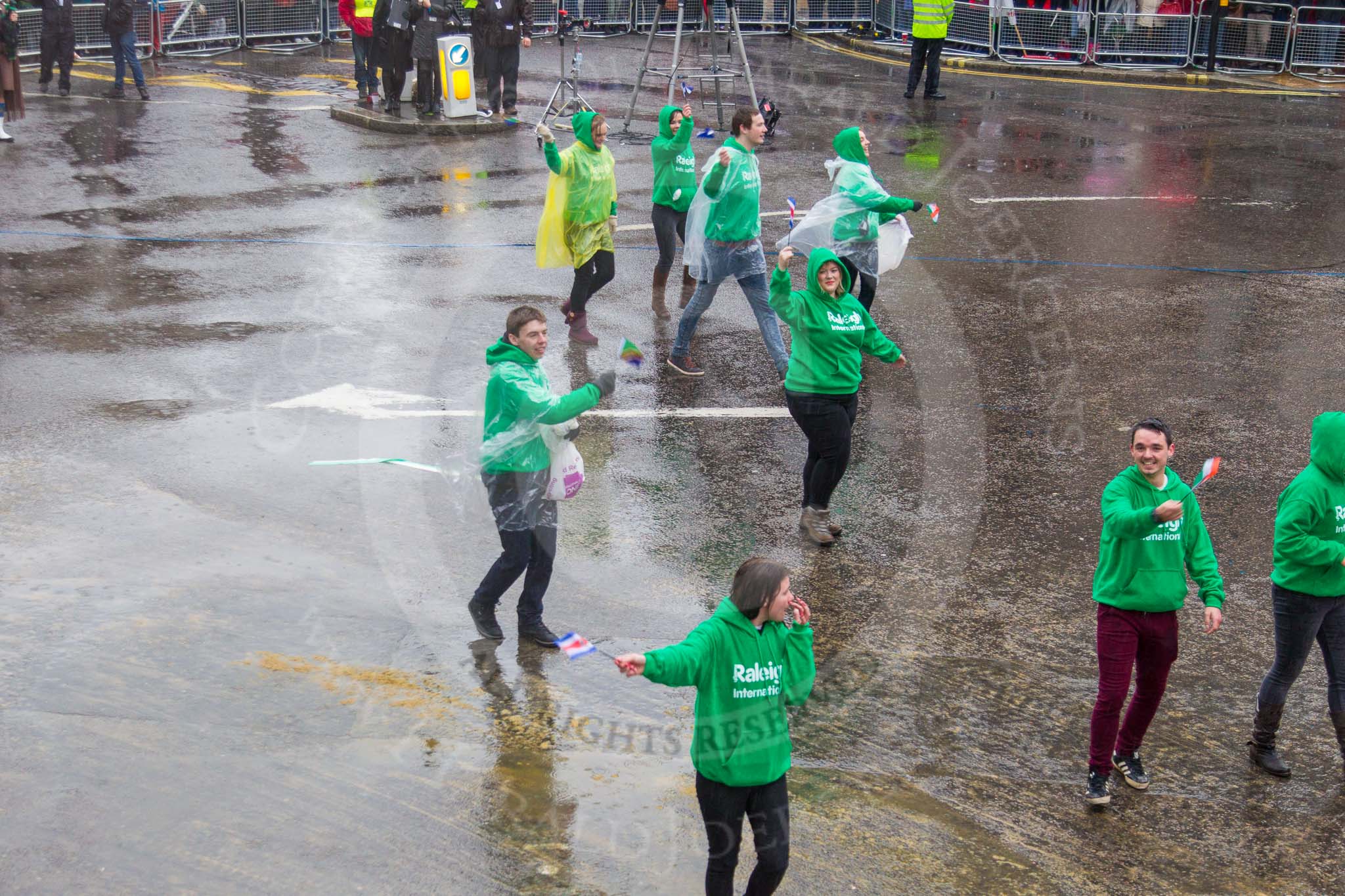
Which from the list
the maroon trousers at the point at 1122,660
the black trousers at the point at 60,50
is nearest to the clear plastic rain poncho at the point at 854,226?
the maroon trousers at the point at 1122,660

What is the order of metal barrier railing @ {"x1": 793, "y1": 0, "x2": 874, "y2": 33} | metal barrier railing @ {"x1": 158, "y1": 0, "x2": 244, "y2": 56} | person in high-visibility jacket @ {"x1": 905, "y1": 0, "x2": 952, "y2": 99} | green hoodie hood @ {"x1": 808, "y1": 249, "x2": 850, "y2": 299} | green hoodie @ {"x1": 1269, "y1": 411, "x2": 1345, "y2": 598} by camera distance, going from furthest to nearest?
metal barrier railing @ {"x1": 793, "y1": 0, "x2": 874, "y2": 33}
metal barrier railing @ {"x1": 158, "y1": 0, "x2": 244, "y2": 56}
person in high-visibility jacket @ {"x1": 905, "y1": 0, "x2": 952, "y2": 99}
green hoodie hood @ {"x1": 808, "y1": 249, "x2": 850, "y2": 299}
green hoodie @ {"x1": 1269, "y1": 411, "x2": 1345, "y2": 598}

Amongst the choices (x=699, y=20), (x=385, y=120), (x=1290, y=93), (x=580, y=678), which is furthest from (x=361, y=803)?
(x=699, y=20)

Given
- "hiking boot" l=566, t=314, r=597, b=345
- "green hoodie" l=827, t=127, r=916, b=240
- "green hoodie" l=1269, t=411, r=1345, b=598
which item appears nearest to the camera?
"green hoodie" l=1269, t=411, r=1345, b=598

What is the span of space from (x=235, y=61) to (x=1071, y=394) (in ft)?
59.9

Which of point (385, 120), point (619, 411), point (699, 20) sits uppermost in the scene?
point (699, 20)

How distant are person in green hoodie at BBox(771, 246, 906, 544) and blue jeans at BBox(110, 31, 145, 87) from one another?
14.7 m

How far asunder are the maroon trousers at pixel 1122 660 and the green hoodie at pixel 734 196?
5.24 m

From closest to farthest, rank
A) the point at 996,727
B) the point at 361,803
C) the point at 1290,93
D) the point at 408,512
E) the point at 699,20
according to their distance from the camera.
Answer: the point at 361,803, the point at 996,727, the point at 408,512, the point at 1290,93, the point at 699,20

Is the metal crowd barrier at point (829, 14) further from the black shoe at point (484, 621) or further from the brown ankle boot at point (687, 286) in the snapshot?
the black shoe at point (484, 621)

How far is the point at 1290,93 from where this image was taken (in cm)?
2277

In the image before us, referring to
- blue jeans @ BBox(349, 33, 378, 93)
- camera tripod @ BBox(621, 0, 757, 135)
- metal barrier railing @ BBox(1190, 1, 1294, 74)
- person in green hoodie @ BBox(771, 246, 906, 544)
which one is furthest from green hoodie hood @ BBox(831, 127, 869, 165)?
metal barrier railing @ BBox(1190, 1, 1294, 74)

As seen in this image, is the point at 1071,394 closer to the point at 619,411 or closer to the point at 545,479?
the point at 619,411

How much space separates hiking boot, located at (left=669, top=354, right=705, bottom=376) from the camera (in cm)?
1062

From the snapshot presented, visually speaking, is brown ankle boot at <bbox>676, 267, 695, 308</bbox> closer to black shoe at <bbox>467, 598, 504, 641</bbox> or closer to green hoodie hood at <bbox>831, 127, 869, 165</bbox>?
green hoodie hood at <bbox>831, 127, 869, 165</bbox>
